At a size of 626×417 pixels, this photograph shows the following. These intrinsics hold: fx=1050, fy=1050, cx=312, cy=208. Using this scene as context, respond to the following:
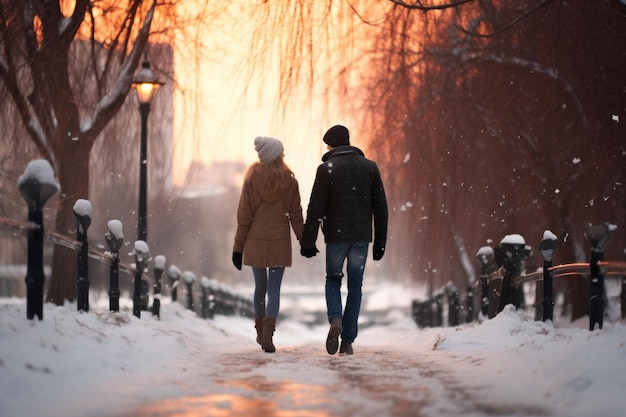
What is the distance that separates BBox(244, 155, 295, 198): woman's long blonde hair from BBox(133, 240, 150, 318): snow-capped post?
177 inches

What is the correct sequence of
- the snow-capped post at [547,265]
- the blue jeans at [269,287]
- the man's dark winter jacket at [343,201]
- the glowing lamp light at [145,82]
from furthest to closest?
the glowing lamp light at [145,82] < the snow-capped post at [547,265] < the blue jeans at [269,287] < the man's dark winter jacket at [343,201]

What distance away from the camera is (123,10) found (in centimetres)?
1595

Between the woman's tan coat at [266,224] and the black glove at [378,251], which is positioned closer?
the black glove at [378,251]

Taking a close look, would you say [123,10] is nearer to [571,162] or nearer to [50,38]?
[50,38]

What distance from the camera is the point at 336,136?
9312 mm

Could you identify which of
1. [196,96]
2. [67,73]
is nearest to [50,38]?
[67,73]

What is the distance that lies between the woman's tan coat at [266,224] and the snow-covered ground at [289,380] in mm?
1210

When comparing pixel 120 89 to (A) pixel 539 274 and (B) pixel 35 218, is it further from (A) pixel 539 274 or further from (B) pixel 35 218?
(B) pixel 35 218

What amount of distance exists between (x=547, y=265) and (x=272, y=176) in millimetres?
3102

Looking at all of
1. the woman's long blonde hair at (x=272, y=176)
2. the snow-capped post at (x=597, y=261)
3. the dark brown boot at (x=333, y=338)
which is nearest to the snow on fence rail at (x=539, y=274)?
the snow-capped post at (x=597, y=261)

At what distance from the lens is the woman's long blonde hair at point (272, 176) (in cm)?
949

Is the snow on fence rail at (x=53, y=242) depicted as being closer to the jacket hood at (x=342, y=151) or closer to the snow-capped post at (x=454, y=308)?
the jacket hood at (x=342, y=151)

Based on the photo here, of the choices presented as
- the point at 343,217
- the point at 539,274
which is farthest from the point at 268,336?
the point at 539,274

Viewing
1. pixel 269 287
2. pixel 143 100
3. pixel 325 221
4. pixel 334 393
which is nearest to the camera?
pixel 334 393
